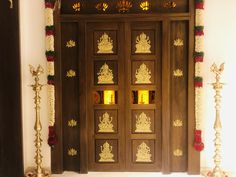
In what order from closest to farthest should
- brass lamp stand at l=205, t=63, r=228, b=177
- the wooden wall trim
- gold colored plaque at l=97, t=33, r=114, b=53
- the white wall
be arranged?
brass lamp stand at l=205, t=63, r=228, b=177
the wooden wall trim
the white wall
gold colored plaque at l=97, t=33, r=114, b=53

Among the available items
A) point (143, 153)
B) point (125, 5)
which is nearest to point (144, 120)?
point (143, 153)

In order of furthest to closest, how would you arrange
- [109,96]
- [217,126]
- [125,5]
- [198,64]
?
1. [109,96]
2. [125,5]
3. [198,64]
4. [217,126]

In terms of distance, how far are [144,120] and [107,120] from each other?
1.36 ft

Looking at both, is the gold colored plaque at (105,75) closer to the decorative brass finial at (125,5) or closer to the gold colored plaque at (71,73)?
the gold colored plaque at (71,73)

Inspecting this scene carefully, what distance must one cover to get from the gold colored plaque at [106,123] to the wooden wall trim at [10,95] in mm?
888

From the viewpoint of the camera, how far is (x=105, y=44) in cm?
410

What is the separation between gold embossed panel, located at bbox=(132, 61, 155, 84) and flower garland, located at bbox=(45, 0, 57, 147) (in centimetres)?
91

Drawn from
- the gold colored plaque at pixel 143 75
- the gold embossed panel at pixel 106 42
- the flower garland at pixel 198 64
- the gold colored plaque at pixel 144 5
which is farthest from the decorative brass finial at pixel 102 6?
the flower garland at pixel 198 64

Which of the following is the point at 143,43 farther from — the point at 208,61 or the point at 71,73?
the point at 71,73

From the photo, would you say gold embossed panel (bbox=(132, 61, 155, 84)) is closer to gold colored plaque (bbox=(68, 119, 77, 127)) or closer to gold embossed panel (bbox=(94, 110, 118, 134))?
gold embossed panel (bbox=(94, 110, 118, 134))

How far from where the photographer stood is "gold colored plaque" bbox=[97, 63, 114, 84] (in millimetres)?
4117

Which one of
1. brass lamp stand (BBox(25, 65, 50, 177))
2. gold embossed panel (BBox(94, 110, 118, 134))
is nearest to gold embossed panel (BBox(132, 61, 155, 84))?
gold embossed panel (BBox(94, 110, 118, 134))

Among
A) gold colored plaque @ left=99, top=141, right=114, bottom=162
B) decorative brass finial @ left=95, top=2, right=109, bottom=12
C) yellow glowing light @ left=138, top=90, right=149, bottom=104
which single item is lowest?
gold colored plaque @ left=99, top=141, right=114, bottom=162

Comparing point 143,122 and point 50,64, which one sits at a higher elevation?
point 50,64
